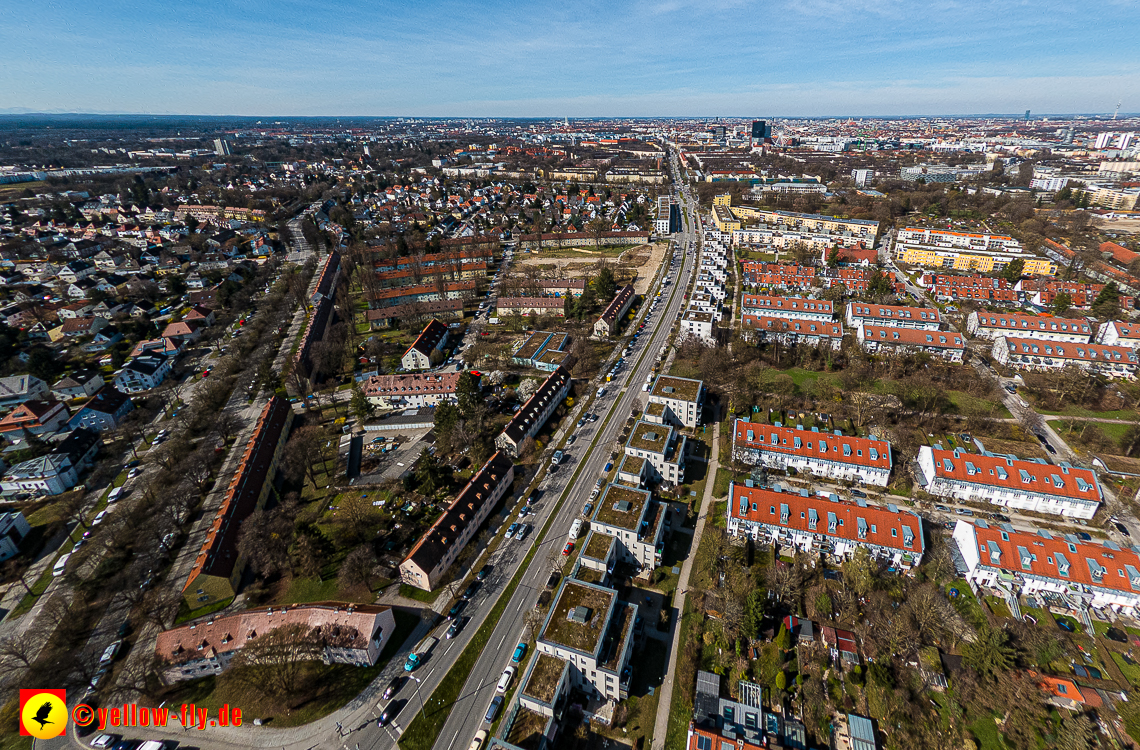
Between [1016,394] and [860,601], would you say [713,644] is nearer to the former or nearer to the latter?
[860,601]

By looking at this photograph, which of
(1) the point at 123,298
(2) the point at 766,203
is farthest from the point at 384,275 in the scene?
(2) the point at 766,203

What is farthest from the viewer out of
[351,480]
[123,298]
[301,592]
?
[123,298]

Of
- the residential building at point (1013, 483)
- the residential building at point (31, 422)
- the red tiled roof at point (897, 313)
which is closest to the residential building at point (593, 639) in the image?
the residential building at point (1013, 483)

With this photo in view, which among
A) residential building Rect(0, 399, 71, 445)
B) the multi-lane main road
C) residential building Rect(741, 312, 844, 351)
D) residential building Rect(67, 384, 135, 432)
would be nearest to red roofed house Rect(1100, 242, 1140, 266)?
residential building Rect(741, 312, 844, 351)

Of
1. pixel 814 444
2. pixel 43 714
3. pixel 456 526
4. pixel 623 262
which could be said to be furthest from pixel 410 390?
pixel 623 262

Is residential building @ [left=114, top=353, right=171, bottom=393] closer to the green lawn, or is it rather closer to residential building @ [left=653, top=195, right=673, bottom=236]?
the green lawn

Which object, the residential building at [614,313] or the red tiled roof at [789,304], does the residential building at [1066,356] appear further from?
the residential building at [614,313]
